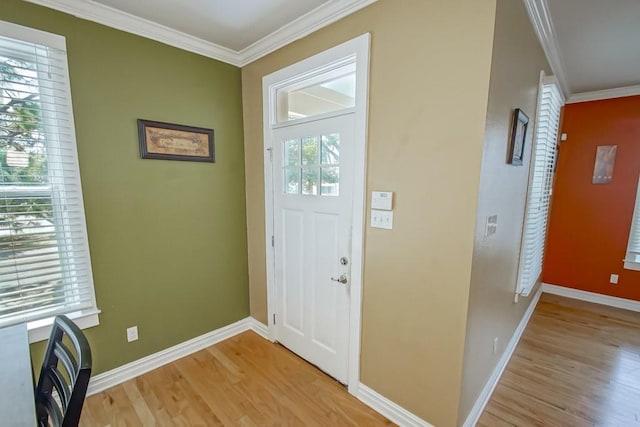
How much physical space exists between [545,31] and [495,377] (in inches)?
99.0

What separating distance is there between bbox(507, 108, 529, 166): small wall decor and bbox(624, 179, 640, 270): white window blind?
2578 millimetres

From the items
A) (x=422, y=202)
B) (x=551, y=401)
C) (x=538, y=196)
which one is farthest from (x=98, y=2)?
(x=551, y=401)

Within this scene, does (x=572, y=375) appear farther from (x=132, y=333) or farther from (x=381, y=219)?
(x=132, y=333)

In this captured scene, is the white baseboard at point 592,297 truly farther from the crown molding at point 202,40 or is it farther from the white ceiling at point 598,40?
the crown molding at point 202,40

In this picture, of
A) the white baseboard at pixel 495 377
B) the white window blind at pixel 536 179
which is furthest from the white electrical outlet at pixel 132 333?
the white window blind at pixel 536 179

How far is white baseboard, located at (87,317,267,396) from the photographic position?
6.30 feet

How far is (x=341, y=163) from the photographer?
1812 millimetres

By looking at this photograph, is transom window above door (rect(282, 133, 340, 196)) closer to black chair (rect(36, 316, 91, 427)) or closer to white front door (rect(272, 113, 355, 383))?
white front door (rect(272, 113, 355, 383))

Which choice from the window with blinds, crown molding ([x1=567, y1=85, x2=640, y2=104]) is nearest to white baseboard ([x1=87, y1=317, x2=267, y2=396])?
the window with blinds

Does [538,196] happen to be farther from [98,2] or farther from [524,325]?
[98,2]

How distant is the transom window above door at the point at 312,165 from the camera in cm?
187

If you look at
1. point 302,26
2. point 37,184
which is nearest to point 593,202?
point 302,26

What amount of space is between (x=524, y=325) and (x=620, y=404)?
1.00 meters

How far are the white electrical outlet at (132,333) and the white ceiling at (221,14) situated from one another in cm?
219
